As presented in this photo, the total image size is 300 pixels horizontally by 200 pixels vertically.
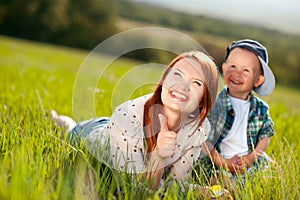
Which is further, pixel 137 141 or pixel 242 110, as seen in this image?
pixel 242 110

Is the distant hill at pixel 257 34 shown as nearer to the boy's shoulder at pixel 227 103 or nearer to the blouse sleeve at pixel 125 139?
the boy's shoulder at pixel 227 103

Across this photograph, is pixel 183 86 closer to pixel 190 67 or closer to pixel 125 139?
pixel 190 67

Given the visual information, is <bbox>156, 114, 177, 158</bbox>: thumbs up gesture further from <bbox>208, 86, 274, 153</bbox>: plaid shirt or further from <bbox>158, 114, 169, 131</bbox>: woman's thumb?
<bbox>208, 86, 274, 153</bbox>: plaid shirt

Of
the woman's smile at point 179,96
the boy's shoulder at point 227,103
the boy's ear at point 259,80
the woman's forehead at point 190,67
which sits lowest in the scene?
the woman's smile at point 179,96

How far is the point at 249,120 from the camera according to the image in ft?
9.68

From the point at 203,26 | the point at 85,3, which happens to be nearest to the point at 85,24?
the point at 85,3

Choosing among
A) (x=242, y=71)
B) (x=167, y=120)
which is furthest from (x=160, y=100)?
(x=242, y=71)

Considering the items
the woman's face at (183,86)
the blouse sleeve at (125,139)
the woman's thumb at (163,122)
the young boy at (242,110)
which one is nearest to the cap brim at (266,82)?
the young boy at (242,110)

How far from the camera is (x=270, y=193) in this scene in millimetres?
2061

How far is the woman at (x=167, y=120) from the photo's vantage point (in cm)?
224

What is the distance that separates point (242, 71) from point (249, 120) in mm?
330

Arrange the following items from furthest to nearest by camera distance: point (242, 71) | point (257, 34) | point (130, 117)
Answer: point (257, 34), point (242, 71), point (130, 117)

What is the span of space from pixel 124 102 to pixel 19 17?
28.6 m

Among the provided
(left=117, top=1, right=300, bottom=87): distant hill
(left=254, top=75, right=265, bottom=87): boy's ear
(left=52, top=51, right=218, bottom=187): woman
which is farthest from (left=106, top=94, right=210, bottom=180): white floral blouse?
(left=117, top=1, right=300, bottom=87): distant hill
